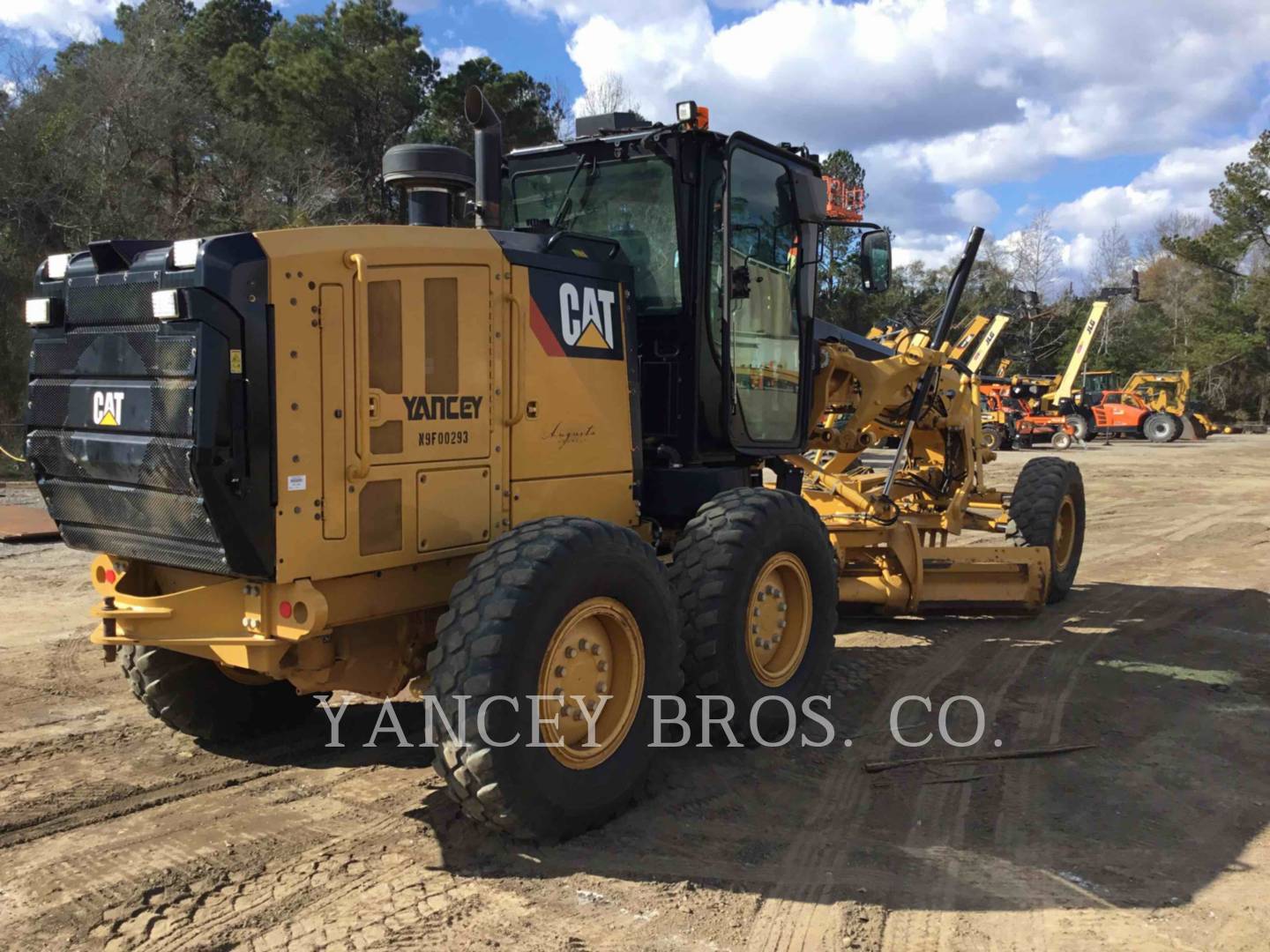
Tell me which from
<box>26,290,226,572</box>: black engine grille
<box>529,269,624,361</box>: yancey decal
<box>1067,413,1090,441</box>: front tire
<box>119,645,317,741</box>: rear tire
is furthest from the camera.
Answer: <box>1067,413,1090,441</box>: front tire

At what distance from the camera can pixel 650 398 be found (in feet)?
17.7

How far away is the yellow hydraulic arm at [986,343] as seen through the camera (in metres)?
11.2

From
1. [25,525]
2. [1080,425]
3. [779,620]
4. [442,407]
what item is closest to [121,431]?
[442,407]

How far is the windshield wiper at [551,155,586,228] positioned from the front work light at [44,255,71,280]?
2353 millimetres

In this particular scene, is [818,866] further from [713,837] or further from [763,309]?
[763,309]

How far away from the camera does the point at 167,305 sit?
338cm

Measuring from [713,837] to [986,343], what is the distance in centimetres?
994

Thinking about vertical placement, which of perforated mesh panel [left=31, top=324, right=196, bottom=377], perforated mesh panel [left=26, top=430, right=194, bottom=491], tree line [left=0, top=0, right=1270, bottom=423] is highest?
tree line [left=0, top=0, right=1270, bottom=423]

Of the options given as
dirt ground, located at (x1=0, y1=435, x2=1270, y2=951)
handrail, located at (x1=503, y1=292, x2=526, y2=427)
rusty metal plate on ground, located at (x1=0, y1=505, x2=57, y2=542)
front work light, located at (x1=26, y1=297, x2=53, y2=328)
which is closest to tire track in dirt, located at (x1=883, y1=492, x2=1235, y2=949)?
dirt ground, located at (x1=0, y1=435, x2=1270, y2=951)

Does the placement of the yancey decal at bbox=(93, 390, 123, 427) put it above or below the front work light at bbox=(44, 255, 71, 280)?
below

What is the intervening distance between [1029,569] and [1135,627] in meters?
0.91

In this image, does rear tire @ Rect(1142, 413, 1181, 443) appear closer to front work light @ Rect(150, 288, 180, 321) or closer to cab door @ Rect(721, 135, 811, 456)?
cab door @ Rect(721, 135, 811, 456)

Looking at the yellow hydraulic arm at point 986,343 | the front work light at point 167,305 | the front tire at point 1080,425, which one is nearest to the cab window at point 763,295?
the front work light at point 167,305

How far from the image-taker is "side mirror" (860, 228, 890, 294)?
5.94 m
